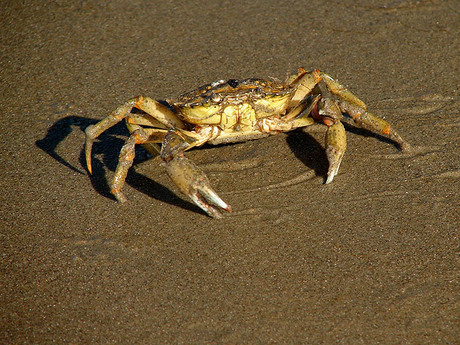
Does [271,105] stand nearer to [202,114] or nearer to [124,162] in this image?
[202,114]

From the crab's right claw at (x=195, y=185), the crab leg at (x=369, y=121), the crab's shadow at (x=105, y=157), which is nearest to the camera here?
the crab's right claw at (x=195, y=185)

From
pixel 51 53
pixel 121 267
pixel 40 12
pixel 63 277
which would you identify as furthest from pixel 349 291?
pixel 40 12

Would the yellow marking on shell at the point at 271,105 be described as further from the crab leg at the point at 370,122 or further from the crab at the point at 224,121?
the crab leg at the point at 370,122

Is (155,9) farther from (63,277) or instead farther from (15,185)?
(63,277)

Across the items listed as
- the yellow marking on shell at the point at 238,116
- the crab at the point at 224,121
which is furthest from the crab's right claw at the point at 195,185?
the yellow marking on shell at the point at 238,116

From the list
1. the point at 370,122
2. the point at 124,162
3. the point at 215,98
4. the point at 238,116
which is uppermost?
the point at 215,98

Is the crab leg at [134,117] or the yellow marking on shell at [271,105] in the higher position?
the crab leg at [134,117]

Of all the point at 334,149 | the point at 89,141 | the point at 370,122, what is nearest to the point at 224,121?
the point at 334,149
